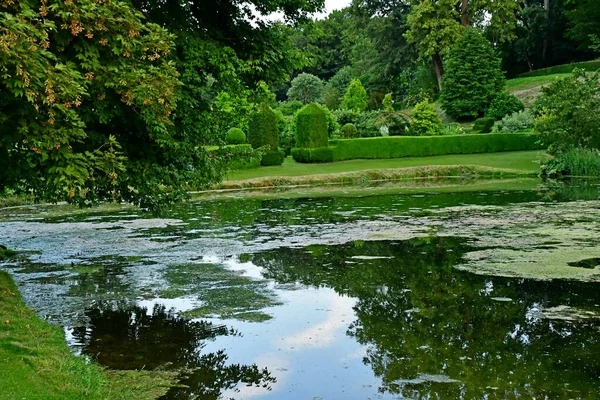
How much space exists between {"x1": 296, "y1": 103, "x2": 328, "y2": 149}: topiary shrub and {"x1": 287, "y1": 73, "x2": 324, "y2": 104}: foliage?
31130mm

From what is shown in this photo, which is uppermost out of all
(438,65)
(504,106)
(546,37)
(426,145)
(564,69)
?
(546,37)

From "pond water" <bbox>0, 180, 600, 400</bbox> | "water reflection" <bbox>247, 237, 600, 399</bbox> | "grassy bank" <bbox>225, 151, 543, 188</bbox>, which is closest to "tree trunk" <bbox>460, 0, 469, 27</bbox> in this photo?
"grassy bank" <bbox>225, 151, 543, 188</bbox>

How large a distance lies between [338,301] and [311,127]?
85.0 ft

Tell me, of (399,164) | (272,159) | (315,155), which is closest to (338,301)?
(272,159)

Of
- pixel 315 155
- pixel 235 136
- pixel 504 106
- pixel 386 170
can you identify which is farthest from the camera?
pixel 504 106

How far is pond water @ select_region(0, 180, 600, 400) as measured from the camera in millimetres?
6172

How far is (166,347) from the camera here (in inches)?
282

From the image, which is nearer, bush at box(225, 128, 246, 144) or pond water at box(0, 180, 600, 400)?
pond water at box(0, 180, 600, 400)

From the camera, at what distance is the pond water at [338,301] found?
6172 millimetres

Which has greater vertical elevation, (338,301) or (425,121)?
(425,121)

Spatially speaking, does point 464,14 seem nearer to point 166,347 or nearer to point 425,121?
point 425,121

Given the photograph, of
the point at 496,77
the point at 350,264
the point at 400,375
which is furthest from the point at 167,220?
the point at 496,77

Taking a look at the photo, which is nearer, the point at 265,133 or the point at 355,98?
the point at 265,133

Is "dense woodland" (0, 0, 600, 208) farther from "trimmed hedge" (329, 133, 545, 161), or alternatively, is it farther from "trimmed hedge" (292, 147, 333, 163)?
"trimmed hedge" (329, 133, 545, 161)
